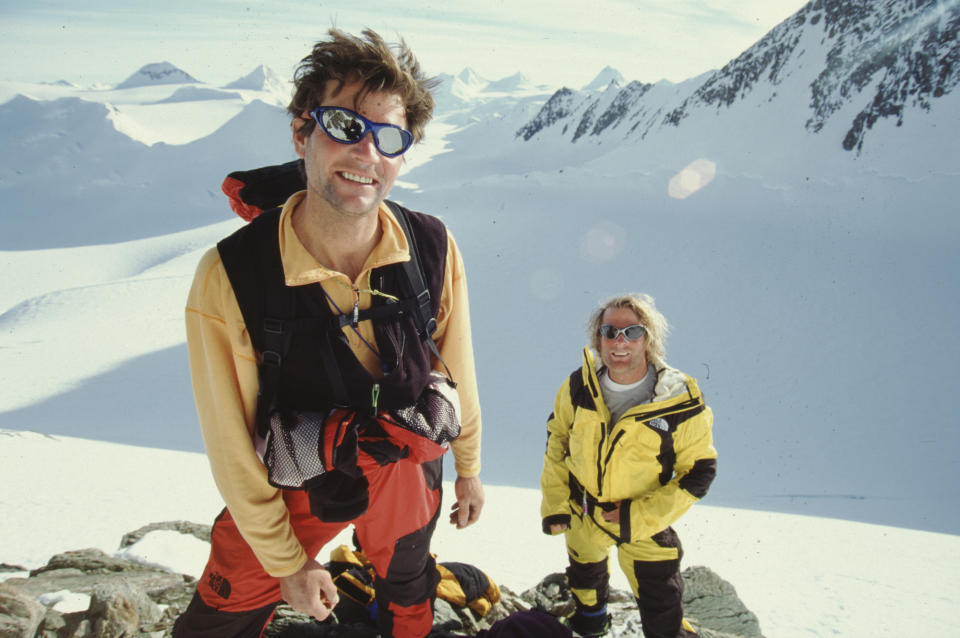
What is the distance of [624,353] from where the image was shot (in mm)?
3086

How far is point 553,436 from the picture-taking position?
3.40m

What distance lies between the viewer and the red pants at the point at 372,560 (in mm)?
2289

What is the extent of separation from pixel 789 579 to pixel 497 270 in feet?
38.0

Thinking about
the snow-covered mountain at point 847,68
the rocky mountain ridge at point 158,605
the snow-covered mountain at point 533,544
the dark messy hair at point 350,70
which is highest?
the snow-covered mountain at point 847,68

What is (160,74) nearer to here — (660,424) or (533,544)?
(533,544)

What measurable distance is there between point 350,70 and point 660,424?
237 centimetres

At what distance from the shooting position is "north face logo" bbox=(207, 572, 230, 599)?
2.28 m

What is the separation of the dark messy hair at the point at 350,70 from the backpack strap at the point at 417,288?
0.48m

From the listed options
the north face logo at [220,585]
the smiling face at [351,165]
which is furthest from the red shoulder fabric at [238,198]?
the north face logo at [220,585]

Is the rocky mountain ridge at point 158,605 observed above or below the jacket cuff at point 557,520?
below

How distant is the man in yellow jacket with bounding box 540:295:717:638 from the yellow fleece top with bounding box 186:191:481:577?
155 centimetres

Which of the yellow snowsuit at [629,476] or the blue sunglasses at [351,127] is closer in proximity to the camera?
the blue sunglasses at [351,127]

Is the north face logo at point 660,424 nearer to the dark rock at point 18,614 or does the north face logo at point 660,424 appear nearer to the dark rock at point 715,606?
the dark rock at point 715,606

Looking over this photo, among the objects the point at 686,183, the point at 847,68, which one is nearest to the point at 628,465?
the point at 686,183
